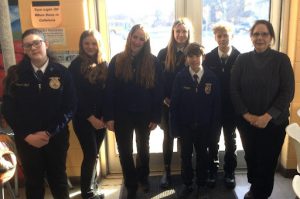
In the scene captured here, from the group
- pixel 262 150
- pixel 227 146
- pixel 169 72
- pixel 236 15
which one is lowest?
pixel 227 146

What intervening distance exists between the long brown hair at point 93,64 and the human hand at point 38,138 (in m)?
0.56

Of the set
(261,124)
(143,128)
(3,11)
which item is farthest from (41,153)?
(261,124)

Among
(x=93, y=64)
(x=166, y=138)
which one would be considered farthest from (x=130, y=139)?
(x=93, y=64)

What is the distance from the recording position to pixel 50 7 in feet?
8.65

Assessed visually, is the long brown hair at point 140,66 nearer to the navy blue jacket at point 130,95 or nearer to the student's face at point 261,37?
the navy blue jacket at point 130,95

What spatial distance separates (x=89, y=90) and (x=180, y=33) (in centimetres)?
86

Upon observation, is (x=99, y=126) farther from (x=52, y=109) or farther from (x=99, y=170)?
(x=99, y=170)

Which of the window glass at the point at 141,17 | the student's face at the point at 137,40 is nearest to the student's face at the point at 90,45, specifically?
the student's face at the point at 137,40

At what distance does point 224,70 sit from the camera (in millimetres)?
2592

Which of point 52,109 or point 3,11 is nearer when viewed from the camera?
point 52,109

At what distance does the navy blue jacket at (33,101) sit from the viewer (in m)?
1.98

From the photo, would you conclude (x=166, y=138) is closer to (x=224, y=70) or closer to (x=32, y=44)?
(x=224, y=70)

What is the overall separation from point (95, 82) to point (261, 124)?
1.25 metres

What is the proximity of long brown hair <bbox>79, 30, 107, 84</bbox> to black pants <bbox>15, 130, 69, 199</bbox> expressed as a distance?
1.56 feet
